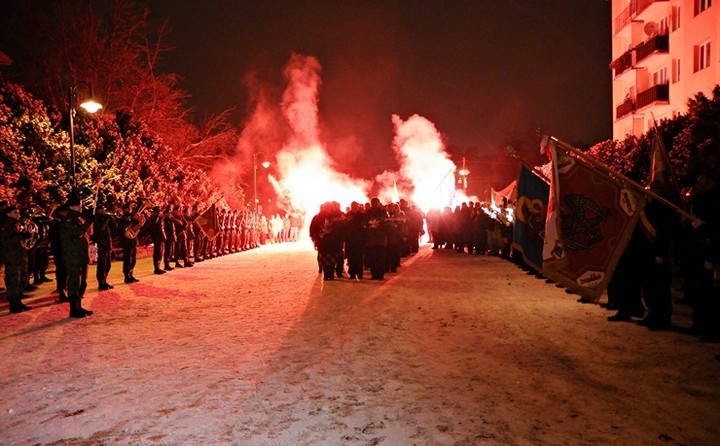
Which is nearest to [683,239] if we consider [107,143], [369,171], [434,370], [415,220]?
[434,370]

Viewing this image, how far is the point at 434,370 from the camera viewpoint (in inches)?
236

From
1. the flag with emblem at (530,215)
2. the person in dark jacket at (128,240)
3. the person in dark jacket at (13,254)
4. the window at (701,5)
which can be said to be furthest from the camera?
Result: the window at (701,5)

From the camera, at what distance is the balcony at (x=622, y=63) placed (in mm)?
33994

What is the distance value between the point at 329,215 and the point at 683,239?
8.43m

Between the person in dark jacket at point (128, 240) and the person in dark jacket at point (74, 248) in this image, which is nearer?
the person in dark jacket at point (74, 248)

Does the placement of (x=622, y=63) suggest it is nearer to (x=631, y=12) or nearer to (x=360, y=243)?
(x=631, y=12)

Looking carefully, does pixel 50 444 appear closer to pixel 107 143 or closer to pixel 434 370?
pixel 434 370

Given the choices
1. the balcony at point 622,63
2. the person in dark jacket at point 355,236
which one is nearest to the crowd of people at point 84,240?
the person in dark jacket at point 355,236

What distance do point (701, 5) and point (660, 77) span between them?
6879 mm

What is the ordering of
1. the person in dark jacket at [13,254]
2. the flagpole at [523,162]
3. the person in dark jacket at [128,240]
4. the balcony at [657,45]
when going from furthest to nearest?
the balcony at [657,45] < the person in dark jacket at [128,240] < the person in dark jacket at [13,254] < the flagpole at [523,162]

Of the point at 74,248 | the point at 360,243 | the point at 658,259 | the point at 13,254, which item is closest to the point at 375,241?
the point at 360,243

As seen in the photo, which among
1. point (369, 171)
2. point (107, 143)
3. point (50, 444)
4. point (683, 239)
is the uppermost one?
point (369, 171)

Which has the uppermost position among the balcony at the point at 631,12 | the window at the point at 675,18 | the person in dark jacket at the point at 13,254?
the balcony at the point at 631,12

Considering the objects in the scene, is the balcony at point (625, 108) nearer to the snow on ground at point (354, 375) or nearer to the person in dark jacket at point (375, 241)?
the person in dark jacket at point (375, 241)
